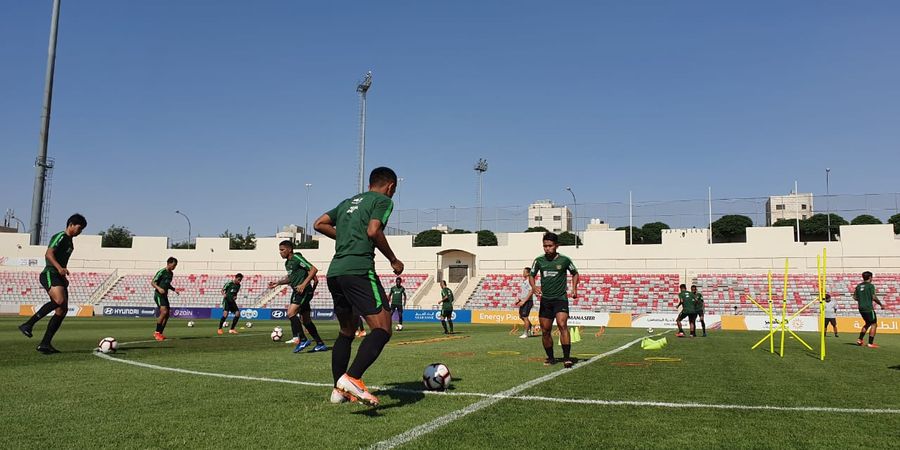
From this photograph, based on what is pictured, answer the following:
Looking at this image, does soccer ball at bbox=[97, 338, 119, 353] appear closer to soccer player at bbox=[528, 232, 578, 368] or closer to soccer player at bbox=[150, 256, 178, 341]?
soccer player at bbox=[150, 256, 178, 341]

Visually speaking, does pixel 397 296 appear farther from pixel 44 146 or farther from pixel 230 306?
pixel 44 146

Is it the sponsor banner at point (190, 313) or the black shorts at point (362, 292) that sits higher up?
the black shorts at point (362, 292)

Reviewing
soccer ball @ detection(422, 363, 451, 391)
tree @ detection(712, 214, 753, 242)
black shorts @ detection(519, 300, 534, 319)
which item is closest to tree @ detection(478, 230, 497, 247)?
tree @ detection(712, 214, 753, 242)

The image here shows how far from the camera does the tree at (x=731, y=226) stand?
5266 centimetres

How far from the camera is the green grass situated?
413 centimetres

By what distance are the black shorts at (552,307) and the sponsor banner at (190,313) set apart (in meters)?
39.1

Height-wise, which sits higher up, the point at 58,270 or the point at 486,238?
the point at 486,238

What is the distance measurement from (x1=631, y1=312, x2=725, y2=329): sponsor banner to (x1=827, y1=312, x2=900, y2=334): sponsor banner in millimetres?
5817

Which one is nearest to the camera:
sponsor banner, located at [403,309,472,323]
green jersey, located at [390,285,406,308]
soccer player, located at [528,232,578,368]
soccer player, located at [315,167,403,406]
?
soccer player, located at [315,167,403,406]

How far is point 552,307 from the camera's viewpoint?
31.3ft

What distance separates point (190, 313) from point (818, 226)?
5709cm

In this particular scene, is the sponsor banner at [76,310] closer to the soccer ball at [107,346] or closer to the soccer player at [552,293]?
the soccer ball at [107,346]

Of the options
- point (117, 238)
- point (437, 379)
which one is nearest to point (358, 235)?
point (437, 379)

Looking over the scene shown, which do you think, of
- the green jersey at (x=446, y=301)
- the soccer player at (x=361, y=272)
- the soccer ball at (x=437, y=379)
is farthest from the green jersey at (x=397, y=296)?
the soccer player at (x=361, y=272)
